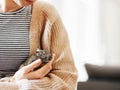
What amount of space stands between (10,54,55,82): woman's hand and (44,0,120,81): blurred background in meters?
1.50

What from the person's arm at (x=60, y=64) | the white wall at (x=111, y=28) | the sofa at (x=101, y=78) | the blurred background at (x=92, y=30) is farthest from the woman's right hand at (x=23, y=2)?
the white wall at (x=111, y=28)

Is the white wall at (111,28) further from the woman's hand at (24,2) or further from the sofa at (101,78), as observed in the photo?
the woman's hand at (24,2)

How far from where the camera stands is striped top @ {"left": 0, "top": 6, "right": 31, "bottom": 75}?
96 centimetres

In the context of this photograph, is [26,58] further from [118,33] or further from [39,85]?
[118,33]

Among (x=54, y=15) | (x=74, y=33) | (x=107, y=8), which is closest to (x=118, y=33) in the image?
(x=107, y=8)

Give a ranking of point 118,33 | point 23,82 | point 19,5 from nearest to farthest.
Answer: point 23,82, point 19,5, point 118,33

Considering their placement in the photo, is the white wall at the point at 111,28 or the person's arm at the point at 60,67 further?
the white wall at the point at 111,28

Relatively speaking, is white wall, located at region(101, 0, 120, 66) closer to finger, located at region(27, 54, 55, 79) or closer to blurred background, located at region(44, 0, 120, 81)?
blurred background, located at region(44, 0, 120, 81)

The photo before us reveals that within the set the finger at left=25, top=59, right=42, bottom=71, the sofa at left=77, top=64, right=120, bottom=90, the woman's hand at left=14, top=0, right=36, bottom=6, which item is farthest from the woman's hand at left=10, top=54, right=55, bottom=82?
the sofa at left=77, top=64, right=120, bottom=90

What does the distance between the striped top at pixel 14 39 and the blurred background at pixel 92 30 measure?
139cm

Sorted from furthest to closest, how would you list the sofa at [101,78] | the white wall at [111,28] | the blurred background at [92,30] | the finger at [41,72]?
the white wall at [111,28] → the blurred background at [92,30] → the sofa at [101,78] → the finger at [41,72]

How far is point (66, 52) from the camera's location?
37.6 inches

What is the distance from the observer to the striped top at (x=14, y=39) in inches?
37.8

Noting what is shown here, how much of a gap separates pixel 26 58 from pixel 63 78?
145 mm
